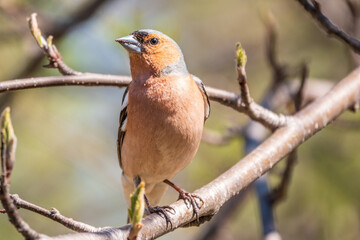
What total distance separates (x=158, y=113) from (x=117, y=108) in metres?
6.21

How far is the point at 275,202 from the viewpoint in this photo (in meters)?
5.68

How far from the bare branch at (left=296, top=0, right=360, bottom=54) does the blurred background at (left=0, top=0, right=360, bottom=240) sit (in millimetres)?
1315

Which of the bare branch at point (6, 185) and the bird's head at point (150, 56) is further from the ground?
the bird's head at point (150, 56)

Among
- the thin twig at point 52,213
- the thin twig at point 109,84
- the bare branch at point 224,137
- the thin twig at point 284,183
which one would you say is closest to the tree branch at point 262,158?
the thin twig at point 109,84

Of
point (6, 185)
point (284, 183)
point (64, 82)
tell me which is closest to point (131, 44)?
point (64, 82)

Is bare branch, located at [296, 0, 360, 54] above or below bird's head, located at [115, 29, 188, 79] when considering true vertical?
below

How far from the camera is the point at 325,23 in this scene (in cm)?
461

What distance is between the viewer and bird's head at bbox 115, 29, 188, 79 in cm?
499

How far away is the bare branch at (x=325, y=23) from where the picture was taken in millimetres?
4521

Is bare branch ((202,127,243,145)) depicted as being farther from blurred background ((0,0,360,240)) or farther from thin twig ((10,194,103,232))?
thin twig ((10,194,103,232))

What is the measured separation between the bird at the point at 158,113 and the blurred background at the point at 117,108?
1413 millimetres

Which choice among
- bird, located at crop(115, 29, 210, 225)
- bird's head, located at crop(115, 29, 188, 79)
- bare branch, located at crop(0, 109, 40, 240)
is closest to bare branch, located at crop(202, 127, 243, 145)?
→ bird, located at crop(115, 29, 210, 225)

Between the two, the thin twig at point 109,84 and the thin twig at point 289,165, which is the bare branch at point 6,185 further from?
the thin twig at point 289,165

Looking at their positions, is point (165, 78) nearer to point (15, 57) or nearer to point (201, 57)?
point (15, 57)
